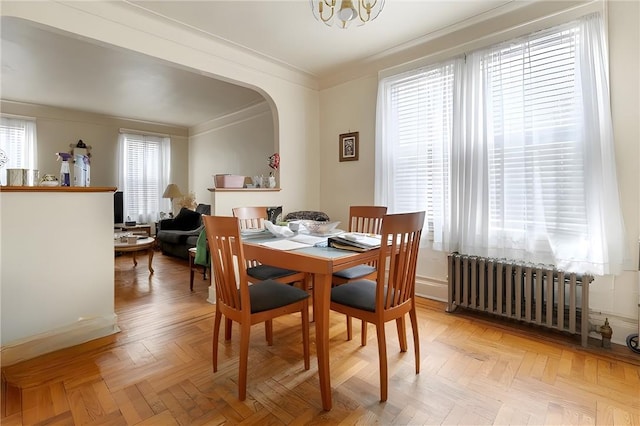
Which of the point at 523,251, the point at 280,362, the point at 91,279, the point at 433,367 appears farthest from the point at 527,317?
the point at 91,279

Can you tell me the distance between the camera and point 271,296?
5.95 feet

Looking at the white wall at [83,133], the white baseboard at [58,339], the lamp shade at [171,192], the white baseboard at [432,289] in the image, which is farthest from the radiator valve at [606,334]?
the white wall at [83,133]

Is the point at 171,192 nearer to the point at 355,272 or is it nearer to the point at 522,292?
the point at 355,272

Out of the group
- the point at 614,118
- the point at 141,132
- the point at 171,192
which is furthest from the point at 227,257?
the point at 141,132

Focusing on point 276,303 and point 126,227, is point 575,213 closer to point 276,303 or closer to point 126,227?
point 276,303

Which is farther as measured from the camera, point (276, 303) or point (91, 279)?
point (91, 279)

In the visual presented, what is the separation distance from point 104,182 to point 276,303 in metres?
5.98

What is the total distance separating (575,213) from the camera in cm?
229

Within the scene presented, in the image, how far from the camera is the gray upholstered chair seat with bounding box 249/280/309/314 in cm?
172

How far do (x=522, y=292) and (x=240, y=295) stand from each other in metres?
2.23

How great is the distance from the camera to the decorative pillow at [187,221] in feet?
18.5

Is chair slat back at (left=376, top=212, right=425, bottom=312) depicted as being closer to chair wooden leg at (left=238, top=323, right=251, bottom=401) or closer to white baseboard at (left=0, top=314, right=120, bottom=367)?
chair wooden leg at (left=238, top=323, right=251, bottom=401)

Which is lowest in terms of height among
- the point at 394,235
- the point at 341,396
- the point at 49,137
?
the point at 341,396

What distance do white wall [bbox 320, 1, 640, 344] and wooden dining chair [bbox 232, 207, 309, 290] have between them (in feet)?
4.67
